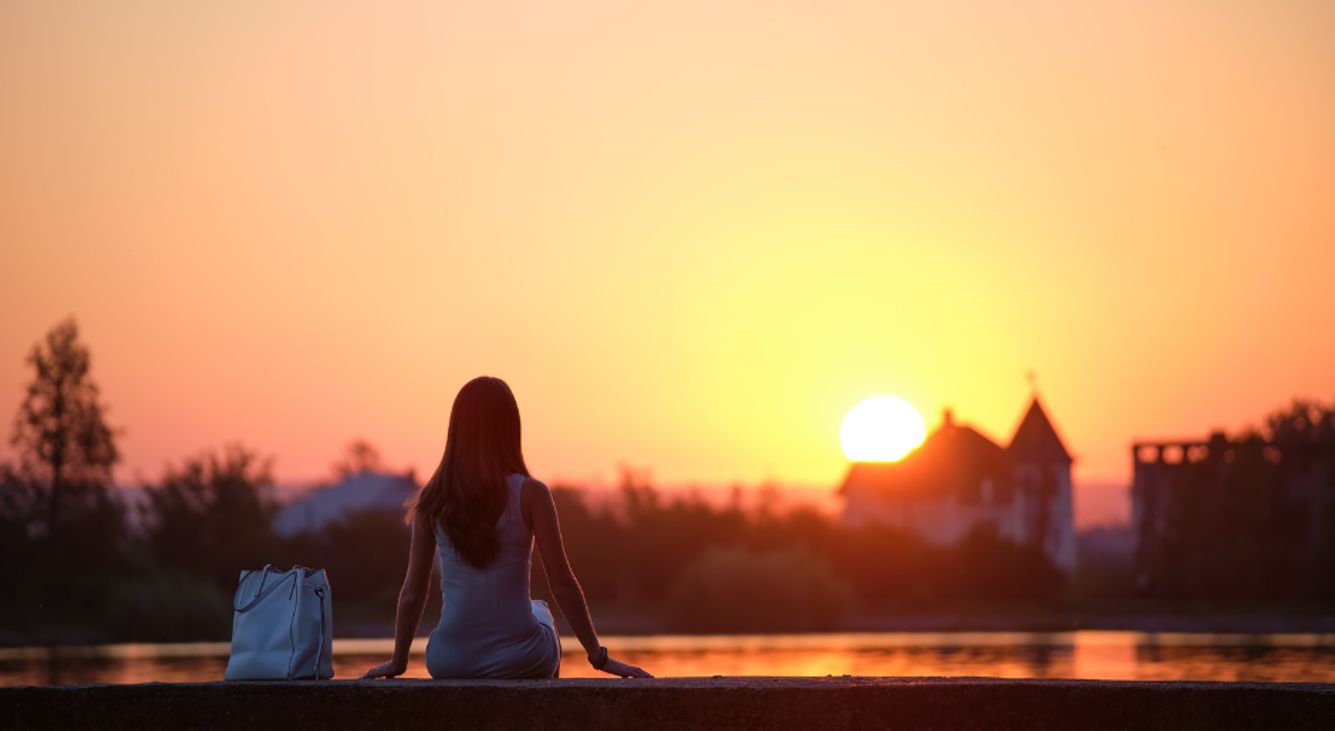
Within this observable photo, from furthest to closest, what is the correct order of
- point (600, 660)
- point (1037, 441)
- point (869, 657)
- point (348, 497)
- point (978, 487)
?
point (1037, 441)
point (978, 487)
point (348, 497)
point (869, 657)
point (600, 660)

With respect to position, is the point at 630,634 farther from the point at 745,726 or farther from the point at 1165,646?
the point at 745,726

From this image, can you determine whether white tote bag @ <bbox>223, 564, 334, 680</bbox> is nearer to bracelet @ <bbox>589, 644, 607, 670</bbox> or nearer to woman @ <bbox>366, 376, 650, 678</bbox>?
woman @ <bbox>366, 376, 650, 678</bbox>

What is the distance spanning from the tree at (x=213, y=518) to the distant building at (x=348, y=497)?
157 inches

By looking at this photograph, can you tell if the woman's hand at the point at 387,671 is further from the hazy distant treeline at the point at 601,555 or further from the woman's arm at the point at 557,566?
the hazy distant treeline at the point at 601,555

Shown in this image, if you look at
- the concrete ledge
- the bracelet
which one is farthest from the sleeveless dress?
the concrete ledge

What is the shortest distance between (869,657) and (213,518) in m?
18.8

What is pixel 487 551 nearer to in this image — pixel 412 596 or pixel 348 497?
pixel 412 596

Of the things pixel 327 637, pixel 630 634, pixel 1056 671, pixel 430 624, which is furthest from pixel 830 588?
pixel 327 637

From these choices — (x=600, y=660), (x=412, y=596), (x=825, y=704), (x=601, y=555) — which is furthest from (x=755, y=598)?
(x=825, y=704)

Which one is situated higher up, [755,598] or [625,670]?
[625,670]

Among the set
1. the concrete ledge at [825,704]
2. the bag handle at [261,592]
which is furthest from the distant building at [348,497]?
the concrete ledge at [825,704]

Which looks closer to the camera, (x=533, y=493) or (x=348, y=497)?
(x=533, y=493)

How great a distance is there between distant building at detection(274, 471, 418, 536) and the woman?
35.4 m

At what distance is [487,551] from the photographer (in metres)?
6.33
